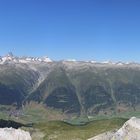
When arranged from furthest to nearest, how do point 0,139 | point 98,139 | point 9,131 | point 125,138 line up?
point 9,131 < point 0,139 < point 98,139 < point 125,138

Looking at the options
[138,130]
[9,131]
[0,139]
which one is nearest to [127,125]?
[138,130]

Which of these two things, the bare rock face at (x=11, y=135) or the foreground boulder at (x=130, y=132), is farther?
the bare rock face at (x=11, y=135)

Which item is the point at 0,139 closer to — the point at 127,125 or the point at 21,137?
the point at 21,137

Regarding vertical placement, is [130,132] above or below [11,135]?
above

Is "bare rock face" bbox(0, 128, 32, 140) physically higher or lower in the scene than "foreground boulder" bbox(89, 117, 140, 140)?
lower

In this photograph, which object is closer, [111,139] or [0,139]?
[111,139]

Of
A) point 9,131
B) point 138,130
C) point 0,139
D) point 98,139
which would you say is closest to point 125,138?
point 138,130

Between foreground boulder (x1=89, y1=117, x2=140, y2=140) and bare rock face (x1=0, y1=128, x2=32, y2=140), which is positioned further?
bare rock face (x1=0, y1=128, x2=32, y2=140)

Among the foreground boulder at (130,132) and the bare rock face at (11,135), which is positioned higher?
the foreground boulder at (130,132)

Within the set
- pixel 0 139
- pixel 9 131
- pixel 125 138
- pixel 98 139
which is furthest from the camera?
pixel 9 131

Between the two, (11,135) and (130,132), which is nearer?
(130,132)
